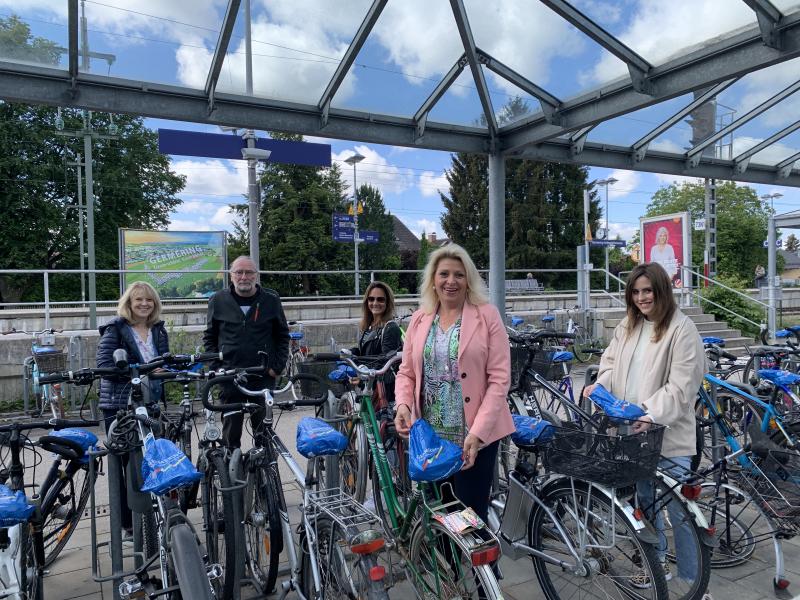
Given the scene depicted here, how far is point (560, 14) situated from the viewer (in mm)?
5324

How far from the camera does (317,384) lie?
441 cm

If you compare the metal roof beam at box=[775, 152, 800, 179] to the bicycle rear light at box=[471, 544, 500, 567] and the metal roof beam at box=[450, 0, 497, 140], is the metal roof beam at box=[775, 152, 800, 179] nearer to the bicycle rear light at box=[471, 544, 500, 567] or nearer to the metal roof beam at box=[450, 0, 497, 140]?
the metal roof beam at box=[450, 0, 497, 140]

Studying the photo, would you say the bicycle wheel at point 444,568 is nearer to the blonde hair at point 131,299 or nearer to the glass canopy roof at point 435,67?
the blonde hair at point 131,299

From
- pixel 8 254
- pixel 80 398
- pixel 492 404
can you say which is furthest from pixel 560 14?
pixel 8 254

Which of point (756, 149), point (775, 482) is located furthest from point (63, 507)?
point (756, 149)

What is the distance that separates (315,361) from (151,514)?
165cm

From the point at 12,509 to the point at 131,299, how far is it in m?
1.94

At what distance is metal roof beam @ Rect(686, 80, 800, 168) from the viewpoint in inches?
271

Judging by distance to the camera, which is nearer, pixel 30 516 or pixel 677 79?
pixel 30 516

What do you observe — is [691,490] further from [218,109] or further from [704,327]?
[704,327]

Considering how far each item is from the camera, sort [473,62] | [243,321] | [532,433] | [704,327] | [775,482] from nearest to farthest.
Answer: [532,433]
[775,482]
[243,321]
[473,62]
[704,327]

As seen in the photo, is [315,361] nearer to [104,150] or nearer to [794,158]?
[794,158]

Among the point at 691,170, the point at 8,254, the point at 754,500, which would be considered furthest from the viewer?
the point at 8,254

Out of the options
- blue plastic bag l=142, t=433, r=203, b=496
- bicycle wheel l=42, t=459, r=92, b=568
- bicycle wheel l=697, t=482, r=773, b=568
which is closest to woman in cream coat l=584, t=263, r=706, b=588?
bicycle wheel l=697, t=482, r=773, b=568
